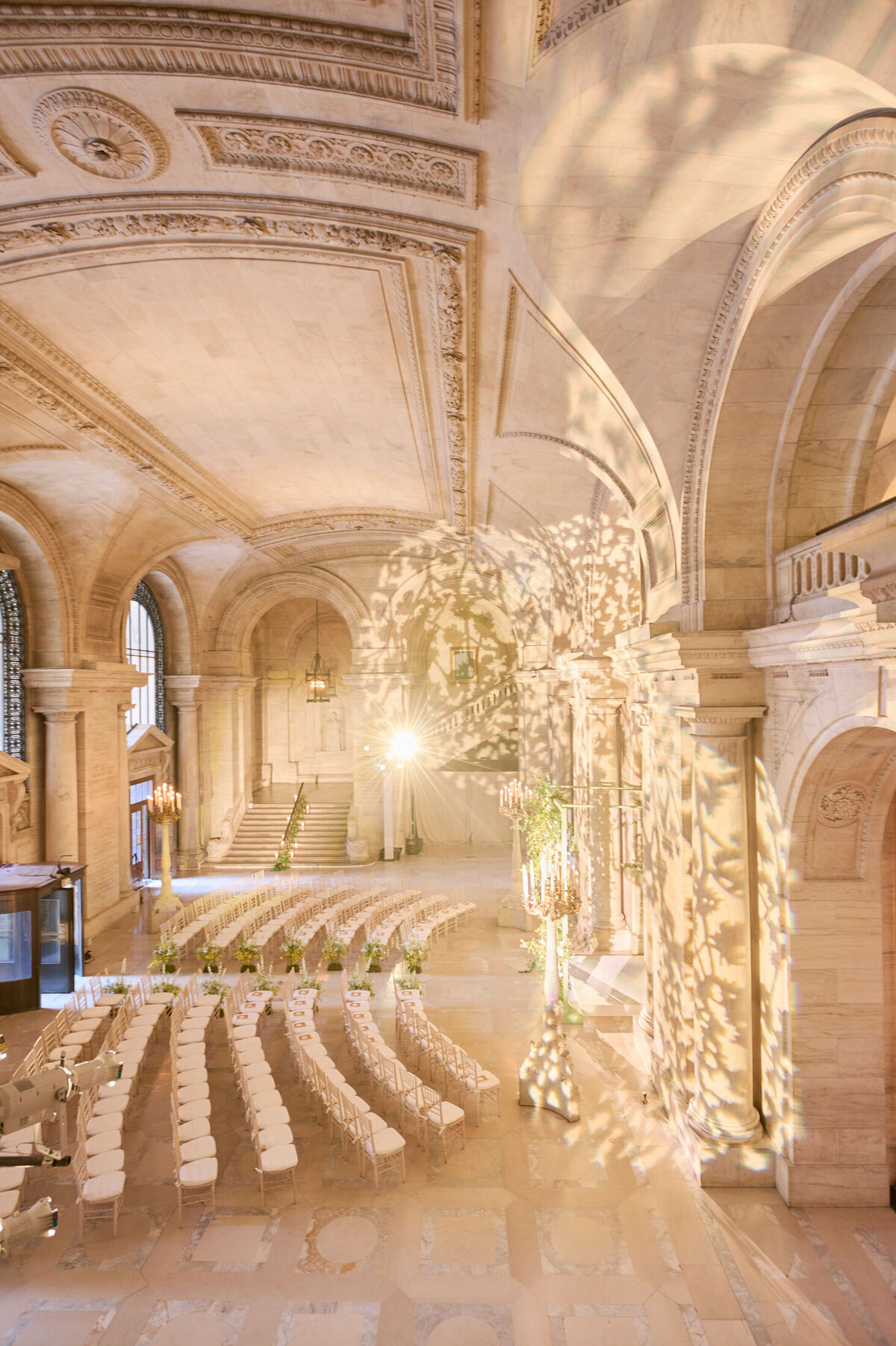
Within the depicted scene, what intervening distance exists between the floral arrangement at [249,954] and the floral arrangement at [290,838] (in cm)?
684

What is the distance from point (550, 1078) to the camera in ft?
29.2

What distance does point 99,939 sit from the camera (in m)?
15.7

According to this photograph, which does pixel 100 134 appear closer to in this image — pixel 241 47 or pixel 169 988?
pixel 241 47

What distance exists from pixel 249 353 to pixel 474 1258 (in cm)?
913

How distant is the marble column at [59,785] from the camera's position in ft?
48.7

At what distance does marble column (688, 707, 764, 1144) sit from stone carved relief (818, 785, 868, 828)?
2.55 ft

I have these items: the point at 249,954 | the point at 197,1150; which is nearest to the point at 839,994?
the point at 197,1150

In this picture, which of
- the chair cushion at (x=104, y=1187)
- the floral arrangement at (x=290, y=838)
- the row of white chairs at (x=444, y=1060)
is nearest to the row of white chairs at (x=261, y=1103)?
the chair cushion at (x=104, y=1187)

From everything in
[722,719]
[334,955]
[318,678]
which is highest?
[318,678]

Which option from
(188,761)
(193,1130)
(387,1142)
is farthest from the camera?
(188,761)

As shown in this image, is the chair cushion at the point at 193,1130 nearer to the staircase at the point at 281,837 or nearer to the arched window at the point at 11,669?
the arched window at the point at 11,669

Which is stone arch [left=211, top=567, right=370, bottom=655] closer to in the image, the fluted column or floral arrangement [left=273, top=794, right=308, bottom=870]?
the fluted column

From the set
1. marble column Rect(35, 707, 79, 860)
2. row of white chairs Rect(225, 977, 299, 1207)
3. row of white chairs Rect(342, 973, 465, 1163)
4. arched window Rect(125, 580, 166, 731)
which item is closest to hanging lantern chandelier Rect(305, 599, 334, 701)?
arched window Rect(125, 580, 166, 731)

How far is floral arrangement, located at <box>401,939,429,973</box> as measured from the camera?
42.1 feet
